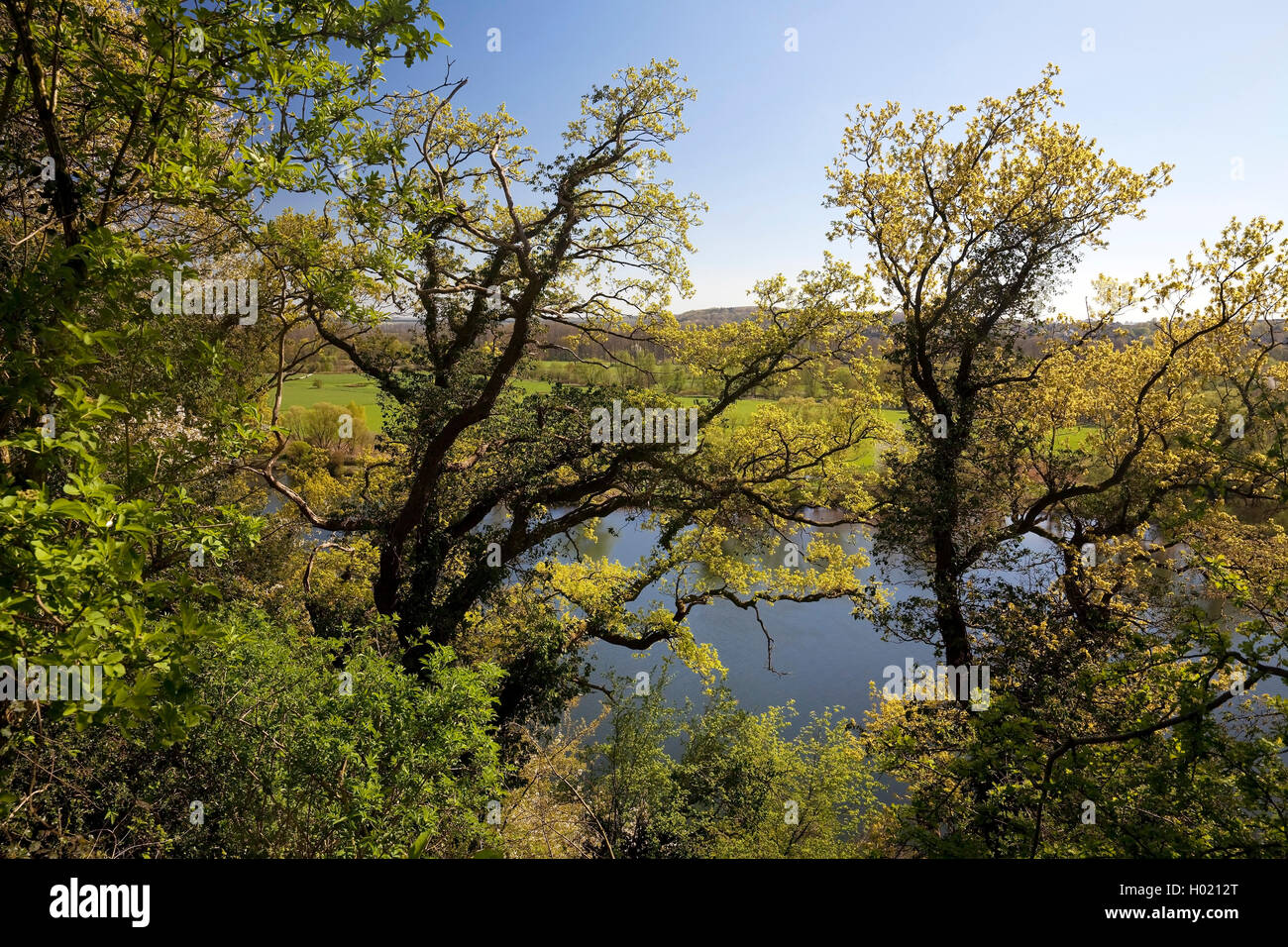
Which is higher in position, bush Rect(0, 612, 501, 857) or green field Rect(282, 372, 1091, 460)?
green field Rect(282, 372, 1091, 460)

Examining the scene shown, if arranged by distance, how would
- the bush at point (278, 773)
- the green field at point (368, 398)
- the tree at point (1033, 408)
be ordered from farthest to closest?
1. the green field at point (368, 398)
2. the tree at point (1033, 408)
3. the bush at point (278, 773)

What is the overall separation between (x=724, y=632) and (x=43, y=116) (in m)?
23.9

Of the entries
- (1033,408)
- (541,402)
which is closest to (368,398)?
(541,402)

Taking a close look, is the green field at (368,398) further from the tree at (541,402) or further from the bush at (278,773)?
the bush at (278,773)

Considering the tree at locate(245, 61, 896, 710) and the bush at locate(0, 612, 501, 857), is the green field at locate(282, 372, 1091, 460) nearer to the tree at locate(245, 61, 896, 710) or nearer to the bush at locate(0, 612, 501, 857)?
the tree at locate(245, 61, 896, 710)

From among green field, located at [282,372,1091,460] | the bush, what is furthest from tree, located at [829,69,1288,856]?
the bush

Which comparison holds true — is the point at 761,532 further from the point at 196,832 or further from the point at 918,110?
the point at 196,832

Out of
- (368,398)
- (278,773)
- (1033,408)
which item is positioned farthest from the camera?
(368,398)

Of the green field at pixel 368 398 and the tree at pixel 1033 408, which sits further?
the green field at pixel 368 398

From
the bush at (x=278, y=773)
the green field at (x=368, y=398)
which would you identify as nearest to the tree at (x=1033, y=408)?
the green field at (x=368, y=398)

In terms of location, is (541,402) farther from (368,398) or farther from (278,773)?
(368,398)

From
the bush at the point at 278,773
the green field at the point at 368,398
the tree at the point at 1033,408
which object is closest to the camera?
the bush at the point at 278,773
